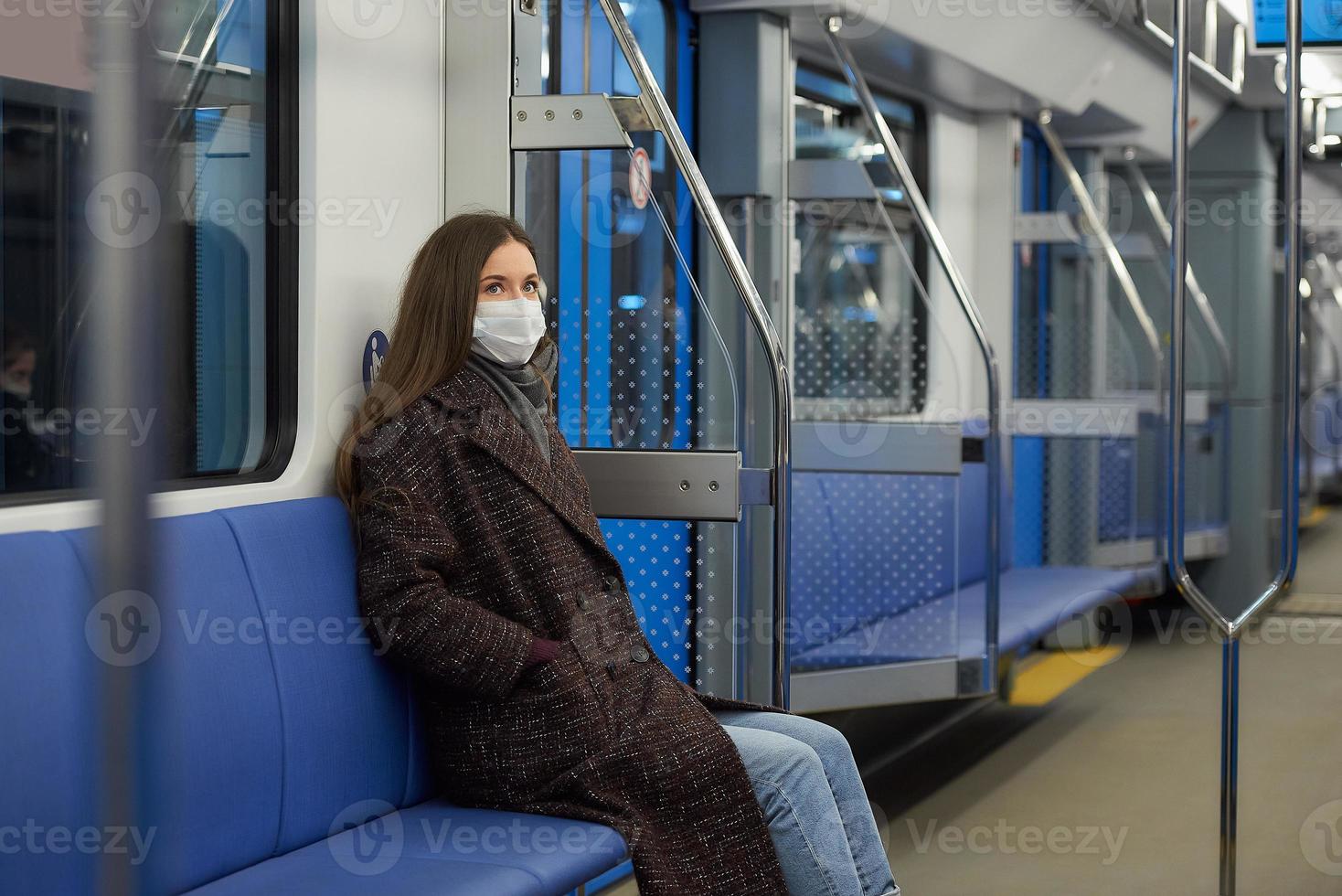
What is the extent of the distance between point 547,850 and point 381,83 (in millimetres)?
1413

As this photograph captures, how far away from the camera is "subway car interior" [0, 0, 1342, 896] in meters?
1.74

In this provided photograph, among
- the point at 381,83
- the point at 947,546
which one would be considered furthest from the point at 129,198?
the point at 947,546

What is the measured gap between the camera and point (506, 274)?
2498 millimetres

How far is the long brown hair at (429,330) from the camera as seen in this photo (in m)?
2.43

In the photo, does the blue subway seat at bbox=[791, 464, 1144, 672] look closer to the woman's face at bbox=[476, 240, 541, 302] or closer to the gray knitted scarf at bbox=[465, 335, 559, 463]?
the gray knitted scarf at bbox=[465, 335, 559, 463]

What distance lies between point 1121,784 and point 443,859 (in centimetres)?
284

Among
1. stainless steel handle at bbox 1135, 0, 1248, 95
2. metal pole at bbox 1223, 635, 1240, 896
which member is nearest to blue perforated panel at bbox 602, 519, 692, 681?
metal pole at bbox 1223, 635, 1240, 896

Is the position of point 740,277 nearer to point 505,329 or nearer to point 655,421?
point 655,421

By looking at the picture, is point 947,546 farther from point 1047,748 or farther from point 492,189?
point 492,189

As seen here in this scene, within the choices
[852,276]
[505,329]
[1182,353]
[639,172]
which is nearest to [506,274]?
[505,329]

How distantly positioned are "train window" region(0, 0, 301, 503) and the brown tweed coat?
0.88 ft

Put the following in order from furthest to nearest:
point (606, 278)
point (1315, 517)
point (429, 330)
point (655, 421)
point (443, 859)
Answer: point (1315, 517)
point (606, 278)
point (655, 421)
point (429, 330)
point (443, 859)

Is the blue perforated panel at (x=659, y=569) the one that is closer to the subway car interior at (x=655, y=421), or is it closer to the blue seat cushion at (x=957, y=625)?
the subway car interior at (x=655, y=421)

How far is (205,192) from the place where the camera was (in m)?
2.36
